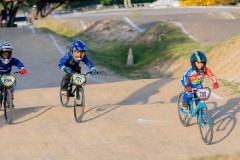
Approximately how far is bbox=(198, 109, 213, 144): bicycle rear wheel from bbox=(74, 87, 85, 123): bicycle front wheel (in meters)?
2.71

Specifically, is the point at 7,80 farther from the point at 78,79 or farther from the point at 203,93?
the point at 203,93

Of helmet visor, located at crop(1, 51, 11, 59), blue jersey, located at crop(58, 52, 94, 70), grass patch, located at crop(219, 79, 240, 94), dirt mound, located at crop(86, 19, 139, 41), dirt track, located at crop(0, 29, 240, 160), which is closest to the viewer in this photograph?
dirt track, located at crop(0, 29, 240, 160)

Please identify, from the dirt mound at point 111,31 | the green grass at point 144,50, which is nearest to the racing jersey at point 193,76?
the green grass at point 144,50

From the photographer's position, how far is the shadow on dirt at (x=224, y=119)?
10984 millimetres

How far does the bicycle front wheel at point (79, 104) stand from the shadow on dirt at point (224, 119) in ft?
8.98

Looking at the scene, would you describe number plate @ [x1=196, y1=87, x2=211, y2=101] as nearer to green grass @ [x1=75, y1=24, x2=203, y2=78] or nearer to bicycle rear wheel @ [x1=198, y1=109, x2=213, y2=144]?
bicycle rear wheel @ [x1=198, y1=109, x2=213, y2=144]

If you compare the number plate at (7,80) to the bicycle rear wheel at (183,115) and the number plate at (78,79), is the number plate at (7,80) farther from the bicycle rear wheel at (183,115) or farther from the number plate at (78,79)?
the bicycle rear wheel at (183,115)

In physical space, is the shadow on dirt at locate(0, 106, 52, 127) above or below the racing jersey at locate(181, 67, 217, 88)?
below

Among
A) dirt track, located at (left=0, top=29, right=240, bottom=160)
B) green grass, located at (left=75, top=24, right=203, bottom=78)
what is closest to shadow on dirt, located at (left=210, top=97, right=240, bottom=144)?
dirt track, located at (left=0, top=29, right=240, bottom=160)

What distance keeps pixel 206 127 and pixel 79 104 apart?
9.57 ft

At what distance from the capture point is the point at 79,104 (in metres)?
12.3

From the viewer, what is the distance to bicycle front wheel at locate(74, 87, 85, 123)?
12.1 meters

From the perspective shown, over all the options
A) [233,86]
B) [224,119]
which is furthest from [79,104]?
[233,86]

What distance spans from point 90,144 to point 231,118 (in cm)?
324
